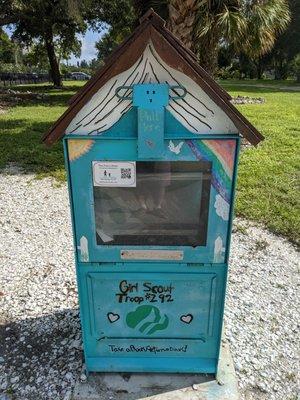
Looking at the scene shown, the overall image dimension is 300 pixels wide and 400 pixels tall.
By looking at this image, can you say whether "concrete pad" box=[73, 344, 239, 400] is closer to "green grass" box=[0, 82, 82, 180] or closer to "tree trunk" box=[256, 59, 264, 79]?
"green grass" box=[0, 82, 82, 180]

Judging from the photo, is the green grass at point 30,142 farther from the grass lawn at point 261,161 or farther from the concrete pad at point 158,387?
the concrete pad at point 158,387

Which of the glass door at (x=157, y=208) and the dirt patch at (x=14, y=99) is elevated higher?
the glass door at (x=157, y=208)

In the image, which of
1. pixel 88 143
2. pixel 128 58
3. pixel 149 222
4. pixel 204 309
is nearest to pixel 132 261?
pixel 149 222

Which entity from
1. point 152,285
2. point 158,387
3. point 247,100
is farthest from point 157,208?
point 247,100

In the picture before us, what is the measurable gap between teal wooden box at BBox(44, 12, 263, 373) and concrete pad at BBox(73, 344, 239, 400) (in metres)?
0.08

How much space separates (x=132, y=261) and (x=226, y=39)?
306 inches

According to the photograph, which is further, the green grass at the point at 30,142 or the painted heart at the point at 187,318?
the green grass at the point at 30,142

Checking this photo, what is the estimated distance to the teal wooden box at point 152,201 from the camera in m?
1.70

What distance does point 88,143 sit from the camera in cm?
181

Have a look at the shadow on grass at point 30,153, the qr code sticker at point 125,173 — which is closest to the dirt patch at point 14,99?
the shadow on grass at point 30,153

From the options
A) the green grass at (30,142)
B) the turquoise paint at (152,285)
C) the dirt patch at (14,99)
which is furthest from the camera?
the dirt patch at (14,99)

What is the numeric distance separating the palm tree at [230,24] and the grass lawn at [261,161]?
2.28 meters

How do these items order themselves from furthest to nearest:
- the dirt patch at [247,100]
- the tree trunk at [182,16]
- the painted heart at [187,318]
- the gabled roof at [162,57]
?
the dirt patch at [247,100] < the tree trunk at [182,16] < the painted heart at [187,318] < the gabled roof at [162,57]

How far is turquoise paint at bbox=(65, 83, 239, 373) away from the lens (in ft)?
5.91
